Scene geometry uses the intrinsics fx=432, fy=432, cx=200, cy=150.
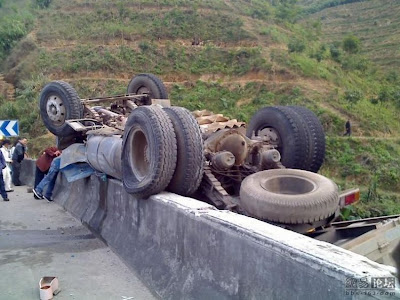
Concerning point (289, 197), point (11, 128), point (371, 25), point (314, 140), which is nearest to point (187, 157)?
point (289, 197)

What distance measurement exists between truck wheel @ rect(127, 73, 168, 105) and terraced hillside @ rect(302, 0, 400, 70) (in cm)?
3044

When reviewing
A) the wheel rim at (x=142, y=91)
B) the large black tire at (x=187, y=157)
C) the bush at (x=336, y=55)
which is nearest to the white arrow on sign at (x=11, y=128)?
the wheel rim at (x=142, y=91)

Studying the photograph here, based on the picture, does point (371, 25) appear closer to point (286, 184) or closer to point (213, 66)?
point (213, 66)

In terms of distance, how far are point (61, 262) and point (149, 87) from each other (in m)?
5.49

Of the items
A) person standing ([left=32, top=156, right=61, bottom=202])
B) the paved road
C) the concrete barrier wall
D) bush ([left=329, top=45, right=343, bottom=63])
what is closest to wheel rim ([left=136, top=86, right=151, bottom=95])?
person standing ([left=32, top=156, right=61, bottom=202])

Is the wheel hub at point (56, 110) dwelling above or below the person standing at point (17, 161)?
above

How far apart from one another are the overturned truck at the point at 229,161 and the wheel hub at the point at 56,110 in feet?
4.55

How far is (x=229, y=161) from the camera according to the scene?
204 inches

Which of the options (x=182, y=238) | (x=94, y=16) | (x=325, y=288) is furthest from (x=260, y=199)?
(x=94, y=16)

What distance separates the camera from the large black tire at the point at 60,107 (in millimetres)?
8132

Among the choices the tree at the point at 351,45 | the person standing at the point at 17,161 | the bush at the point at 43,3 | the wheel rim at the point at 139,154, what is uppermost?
the bush at the point at 43,3

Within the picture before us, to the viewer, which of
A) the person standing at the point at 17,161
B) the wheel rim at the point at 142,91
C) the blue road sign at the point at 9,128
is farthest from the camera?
the person standing at the point at 17,161

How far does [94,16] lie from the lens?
3422 centimetres

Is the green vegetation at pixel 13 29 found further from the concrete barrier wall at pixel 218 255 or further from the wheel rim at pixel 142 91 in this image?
the concrete barrier wall at pixel 218 255
